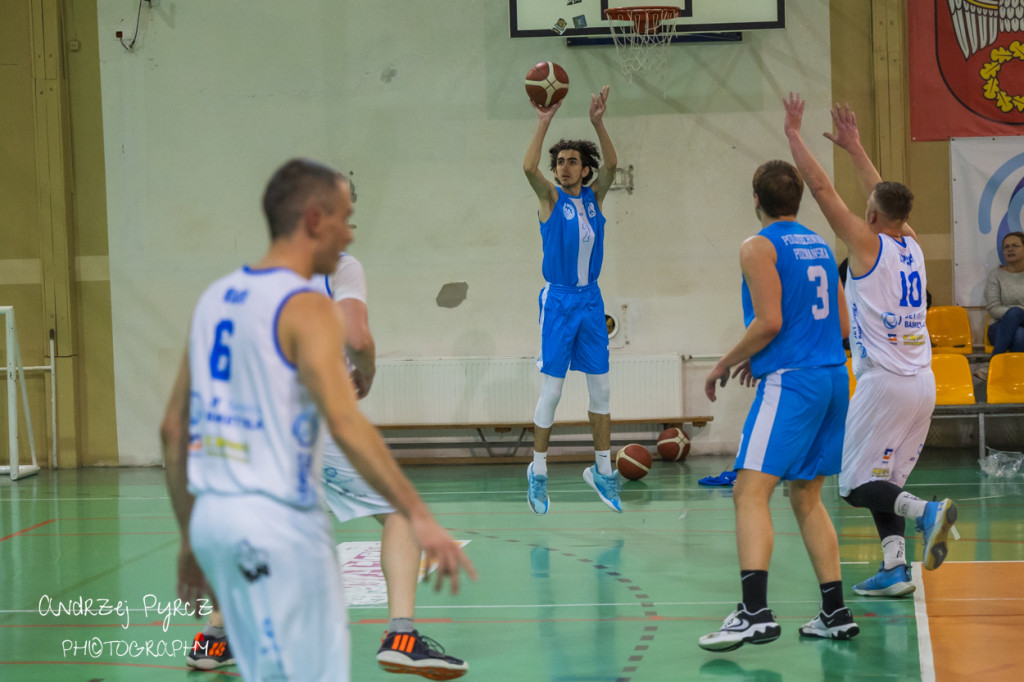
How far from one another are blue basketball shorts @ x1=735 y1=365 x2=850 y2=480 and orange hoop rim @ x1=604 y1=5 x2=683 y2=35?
6.19m

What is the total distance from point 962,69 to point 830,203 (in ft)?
23.6

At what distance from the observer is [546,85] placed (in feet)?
23.4

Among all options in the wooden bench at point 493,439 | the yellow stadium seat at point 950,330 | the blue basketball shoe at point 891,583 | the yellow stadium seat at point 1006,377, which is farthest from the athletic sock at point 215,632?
the yellow stadium seat at point 950,330

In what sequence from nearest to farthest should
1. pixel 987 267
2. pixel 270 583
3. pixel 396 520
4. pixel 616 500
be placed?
pixel 270 583 < pixel 396 520 < pixel 616 500 < pixel 987 267

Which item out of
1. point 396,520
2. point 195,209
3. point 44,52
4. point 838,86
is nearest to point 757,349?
point 396,520

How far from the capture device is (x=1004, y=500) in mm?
7875

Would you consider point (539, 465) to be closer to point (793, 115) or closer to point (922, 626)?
point (922, 626)

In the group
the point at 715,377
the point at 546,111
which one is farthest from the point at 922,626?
the point at 546,111

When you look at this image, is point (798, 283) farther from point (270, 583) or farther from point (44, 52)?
point (44, 52)

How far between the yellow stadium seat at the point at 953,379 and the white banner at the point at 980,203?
1.03 metres

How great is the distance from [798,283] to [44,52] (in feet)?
30.8

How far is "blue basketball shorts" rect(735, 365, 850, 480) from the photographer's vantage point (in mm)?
4266

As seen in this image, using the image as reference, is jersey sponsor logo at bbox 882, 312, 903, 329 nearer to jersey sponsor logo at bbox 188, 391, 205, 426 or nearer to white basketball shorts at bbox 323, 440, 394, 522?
white basketball shorts at bbox 323, 440, 394, 522

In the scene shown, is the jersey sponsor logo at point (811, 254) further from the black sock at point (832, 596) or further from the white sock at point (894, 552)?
the white sock at point (894, 552)
